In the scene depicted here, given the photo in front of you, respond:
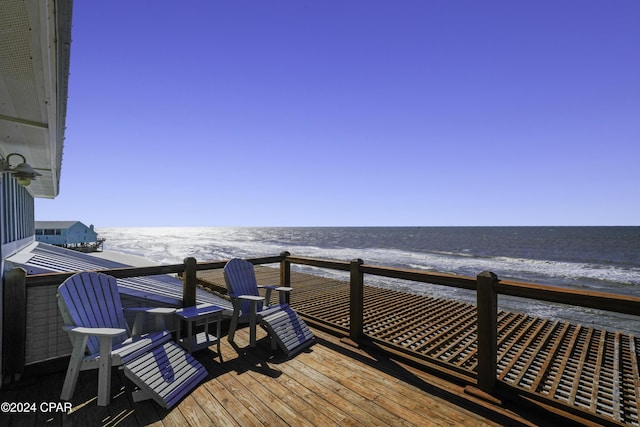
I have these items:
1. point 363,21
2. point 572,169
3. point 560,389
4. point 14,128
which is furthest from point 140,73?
point 572,169

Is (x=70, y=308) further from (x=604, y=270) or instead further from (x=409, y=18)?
(x=604, y=270)

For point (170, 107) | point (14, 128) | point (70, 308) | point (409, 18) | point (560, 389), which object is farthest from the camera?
point (170, 107)

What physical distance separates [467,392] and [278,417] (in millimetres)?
1627

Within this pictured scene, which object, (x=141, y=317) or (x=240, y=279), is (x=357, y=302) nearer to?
(x=240, y=279)

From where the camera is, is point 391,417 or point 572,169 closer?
point 391,417

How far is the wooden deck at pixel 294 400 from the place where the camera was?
2172 millimetres

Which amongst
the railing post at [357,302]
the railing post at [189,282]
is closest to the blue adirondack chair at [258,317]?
the railing post at [189,282]

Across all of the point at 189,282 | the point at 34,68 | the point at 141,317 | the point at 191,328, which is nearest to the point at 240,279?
the point at 189,282

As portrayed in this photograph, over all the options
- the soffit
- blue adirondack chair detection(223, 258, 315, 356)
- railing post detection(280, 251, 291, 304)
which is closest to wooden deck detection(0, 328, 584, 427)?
blue adirondack chair detection(223, 258, 315, 356)

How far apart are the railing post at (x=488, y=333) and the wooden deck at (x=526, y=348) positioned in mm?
134

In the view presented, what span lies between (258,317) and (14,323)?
2.18 m

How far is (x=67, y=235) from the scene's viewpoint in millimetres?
29828

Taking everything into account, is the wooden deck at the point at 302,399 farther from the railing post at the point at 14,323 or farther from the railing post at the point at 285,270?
the railing post at the point at 285,270

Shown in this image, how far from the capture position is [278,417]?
2.20 metres
